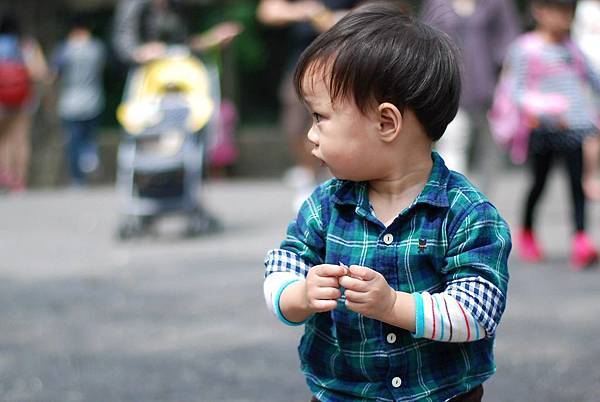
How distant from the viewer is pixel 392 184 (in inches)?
Result: 105

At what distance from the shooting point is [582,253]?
6.89m

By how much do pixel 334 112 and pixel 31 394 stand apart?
230 cm

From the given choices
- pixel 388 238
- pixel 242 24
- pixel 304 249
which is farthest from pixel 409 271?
pixel 242 24

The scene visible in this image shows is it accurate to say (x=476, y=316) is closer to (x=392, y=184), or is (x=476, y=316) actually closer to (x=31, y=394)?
(x=392, y=184)

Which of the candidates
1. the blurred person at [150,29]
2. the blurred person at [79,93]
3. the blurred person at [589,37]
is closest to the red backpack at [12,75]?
the blurred person at [79,93]

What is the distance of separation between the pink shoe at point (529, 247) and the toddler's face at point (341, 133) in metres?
4.77

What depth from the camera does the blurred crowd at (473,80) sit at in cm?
708

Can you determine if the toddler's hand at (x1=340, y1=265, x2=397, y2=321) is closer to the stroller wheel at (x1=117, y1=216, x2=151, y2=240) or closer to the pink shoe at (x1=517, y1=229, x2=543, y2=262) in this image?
the pink shoe at (x1=517, y1=229, x2=543, y2=262)

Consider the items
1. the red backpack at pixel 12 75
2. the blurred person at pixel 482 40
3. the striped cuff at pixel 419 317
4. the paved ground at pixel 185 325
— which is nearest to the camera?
the striped cuff at pixel 419 317

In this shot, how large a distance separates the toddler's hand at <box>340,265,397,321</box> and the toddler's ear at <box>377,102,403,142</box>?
335mm

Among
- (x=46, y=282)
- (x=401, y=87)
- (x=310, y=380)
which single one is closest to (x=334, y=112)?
(x=401, y=87)

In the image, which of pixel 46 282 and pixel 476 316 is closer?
pixel 476 316

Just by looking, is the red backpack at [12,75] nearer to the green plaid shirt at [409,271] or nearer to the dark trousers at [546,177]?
the dark trousers at [546,177]

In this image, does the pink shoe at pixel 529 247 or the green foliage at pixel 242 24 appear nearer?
the pink shoe at pixel 529 247
